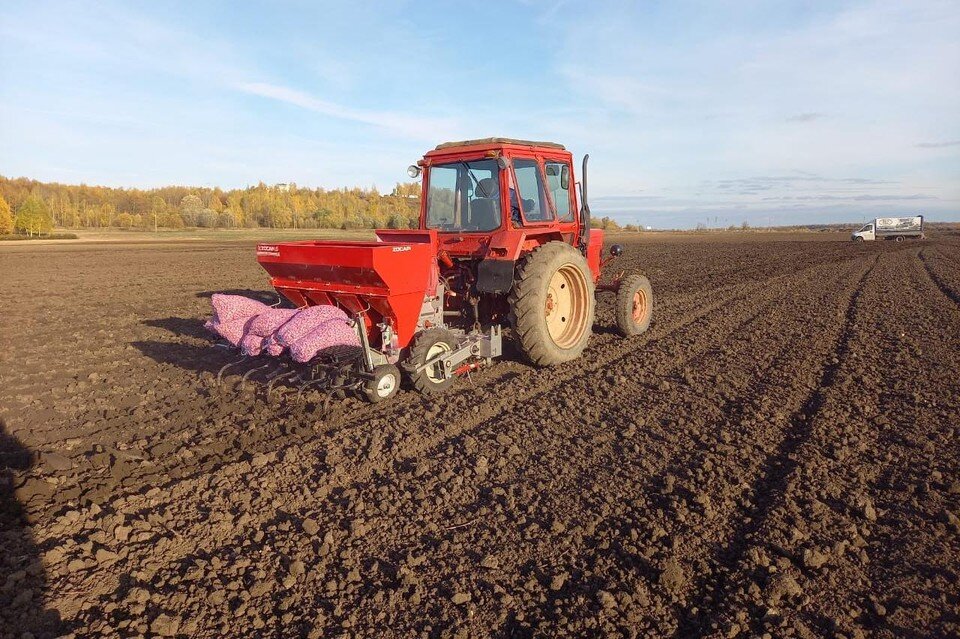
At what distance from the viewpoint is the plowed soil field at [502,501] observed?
2.70 meters

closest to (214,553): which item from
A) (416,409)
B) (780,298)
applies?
(416,409)

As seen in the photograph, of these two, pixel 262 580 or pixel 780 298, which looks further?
pixel 780 298

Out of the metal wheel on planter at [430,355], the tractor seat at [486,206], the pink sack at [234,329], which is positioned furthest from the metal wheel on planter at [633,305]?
the pink sack at [234,329]

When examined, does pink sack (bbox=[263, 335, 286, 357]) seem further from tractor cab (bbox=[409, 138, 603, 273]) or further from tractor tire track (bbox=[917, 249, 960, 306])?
tractor tire track (bbox=[917, 249, 960, 306])

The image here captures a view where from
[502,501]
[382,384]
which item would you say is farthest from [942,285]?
[502,501]

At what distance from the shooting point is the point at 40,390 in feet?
20.3

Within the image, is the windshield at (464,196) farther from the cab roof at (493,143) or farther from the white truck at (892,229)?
the white truck at (892,229)

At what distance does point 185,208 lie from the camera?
70.6 m

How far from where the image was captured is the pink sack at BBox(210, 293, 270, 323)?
6.06 m

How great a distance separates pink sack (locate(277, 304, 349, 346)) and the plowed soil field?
0.69 metres

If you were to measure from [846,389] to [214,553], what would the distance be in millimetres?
5655

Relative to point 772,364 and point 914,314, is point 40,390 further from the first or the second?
point 914,314

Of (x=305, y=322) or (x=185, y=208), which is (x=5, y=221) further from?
(x=305, y=322)

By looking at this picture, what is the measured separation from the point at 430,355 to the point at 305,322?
1.16 metres
